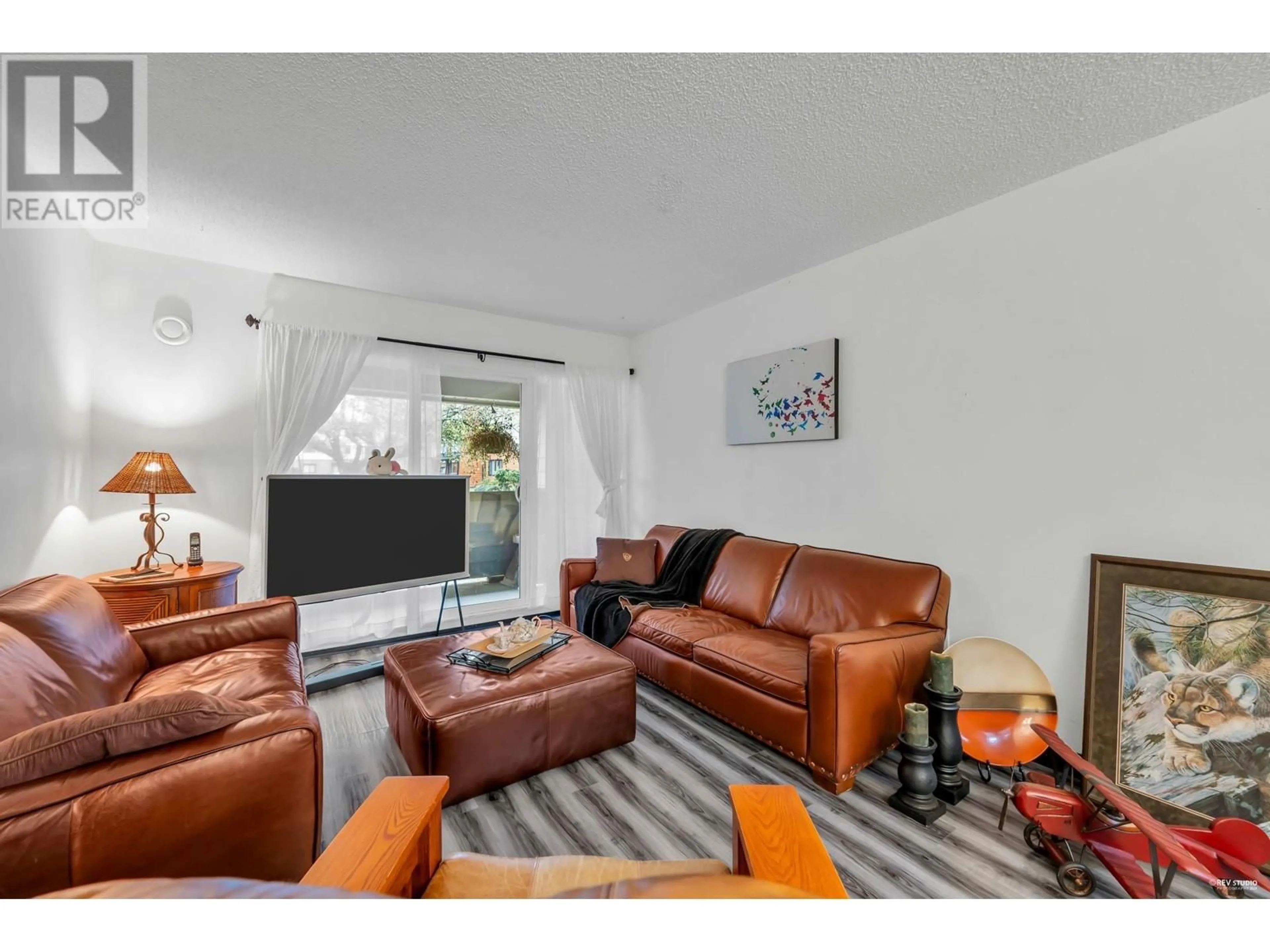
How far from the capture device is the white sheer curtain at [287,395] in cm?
308

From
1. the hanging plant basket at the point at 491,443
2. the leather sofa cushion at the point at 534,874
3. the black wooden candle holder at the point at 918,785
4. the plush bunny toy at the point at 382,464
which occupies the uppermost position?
the hanging plant basket at the point at 491,443

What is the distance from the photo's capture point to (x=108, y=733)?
102 cm

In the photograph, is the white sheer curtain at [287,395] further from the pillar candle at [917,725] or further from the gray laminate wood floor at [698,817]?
the pillar candle at [917,725]

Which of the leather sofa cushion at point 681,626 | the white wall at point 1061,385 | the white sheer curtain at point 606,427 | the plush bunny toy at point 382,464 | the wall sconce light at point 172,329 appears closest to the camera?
the white wall at point 1061,385

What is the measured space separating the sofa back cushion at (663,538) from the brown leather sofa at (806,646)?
0.49m

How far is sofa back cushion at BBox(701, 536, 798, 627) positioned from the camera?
2.90 m

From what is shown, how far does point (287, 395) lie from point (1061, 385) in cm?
416

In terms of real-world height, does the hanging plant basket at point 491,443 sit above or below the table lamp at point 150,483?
above

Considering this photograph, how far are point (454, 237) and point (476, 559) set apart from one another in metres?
2.47

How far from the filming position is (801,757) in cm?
197

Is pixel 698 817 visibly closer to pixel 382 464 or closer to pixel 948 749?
pixel 948 749

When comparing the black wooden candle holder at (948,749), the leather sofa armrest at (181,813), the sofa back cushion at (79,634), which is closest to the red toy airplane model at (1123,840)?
the black wooden candle holder at (948,749)

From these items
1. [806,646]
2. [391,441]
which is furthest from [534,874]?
[391,441]
